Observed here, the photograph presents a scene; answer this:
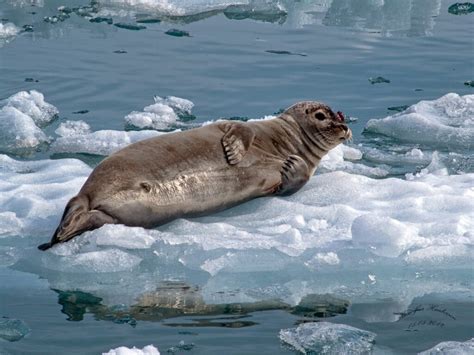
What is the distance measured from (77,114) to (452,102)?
9.71 feet

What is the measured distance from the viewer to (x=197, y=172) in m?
5.85

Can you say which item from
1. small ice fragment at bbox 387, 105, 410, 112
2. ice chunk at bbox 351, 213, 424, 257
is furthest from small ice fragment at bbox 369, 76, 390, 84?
ice chunk at bbox 351, 213, 424, 257

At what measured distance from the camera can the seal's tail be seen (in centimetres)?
532

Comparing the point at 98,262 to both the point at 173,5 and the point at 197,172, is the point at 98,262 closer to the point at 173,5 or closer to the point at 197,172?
the point at 197,172

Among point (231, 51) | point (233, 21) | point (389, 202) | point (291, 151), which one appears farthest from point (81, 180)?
point (233, 21)

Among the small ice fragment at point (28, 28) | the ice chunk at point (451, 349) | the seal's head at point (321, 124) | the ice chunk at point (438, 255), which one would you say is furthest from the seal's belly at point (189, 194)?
the small ice fragment at point (28, 28)

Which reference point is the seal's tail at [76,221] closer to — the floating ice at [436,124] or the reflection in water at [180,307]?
the reflection in water at [180,307]

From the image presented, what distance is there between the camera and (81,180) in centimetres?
634

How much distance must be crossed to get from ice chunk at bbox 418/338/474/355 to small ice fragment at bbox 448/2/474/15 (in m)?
8.22

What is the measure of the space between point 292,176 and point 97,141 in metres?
1.93

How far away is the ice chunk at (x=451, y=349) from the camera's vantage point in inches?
165

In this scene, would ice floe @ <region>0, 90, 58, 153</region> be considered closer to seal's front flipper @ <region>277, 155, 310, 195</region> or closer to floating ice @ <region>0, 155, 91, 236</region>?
floating ice @ <region>0, 155, 91, 236</region>

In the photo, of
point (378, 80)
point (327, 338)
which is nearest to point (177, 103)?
point (378, 80)

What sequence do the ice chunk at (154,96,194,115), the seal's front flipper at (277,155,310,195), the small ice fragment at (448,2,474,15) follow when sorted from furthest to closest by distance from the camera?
the small ice fragment at (448,2,474,15), the ice chunk at (154,96,194,115), the seal's front flipper at (277,155,310,195)
